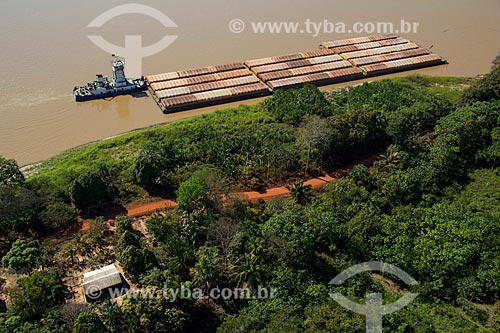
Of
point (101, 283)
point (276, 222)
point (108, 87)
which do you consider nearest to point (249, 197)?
point (276, 222)

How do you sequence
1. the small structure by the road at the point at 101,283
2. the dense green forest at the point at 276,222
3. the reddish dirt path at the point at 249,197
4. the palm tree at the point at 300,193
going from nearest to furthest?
the dense green forest at the point at 276,222
the small structure by the road at the point at 101,283
the reddish dirt path at the point at 249,197
the palm tree at the point at 300,193

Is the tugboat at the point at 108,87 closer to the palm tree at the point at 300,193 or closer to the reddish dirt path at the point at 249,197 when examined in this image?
the reddish dirt path at the point at 249,197

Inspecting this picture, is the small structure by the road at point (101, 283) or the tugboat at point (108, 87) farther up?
the tugboat at point (108, 87)

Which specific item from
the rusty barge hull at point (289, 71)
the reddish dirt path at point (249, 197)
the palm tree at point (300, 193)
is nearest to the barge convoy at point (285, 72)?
the rusty barge hull at point (289, 71)

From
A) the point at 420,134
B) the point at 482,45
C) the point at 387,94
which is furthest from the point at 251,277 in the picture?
the point at 482,45

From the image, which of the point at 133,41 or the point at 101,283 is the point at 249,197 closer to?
the point at 101,283

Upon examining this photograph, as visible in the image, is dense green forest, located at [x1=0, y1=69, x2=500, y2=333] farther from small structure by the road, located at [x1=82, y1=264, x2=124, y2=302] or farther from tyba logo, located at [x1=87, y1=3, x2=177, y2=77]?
tyba logo, located at [x1=87, y1=3, x2=177, y2=77]

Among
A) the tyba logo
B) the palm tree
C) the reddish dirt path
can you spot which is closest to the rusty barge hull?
the tyba logo
